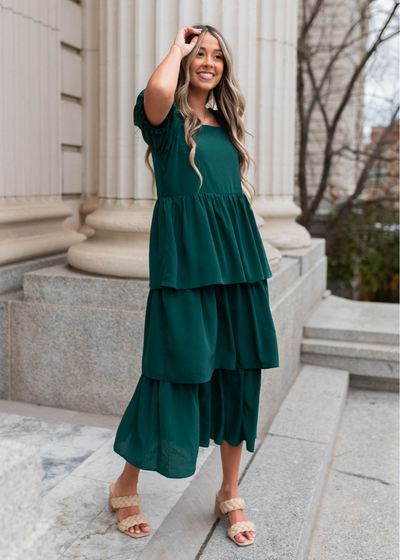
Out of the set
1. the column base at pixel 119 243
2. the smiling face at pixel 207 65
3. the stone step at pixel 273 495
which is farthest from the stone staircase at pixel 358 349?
the smiling face at pixel 207 65

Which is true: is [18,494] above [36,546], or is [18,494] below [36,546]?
above

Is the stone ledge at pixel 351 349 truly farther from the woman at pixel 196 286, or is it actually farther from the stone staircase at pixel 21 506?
the stone staircase at pixel 21 506

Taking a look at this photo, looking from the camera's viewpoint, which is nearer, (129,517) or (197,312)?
(197,312)

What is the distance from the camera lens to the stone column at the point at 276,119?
19.6 ft

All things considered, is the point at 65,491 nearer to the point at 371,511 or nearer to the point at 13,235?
the point at 371,511

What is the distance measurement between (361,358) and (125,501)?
3.38 m

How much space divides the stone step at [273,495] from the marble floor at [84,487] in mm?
79

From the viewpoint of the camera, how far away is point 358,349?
5.48 m

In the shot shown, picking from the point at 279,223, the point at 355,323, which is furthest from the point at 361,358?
the point at 279,223

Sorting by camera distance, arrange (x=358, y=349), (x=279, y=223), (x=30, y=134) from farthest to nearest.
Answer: (x=279, y=223)
(x=358, y=349)
(x=30, y=134)

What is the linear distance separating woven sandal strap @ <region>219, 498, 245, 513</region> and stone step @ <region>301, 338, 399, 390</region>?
3064 millimetres

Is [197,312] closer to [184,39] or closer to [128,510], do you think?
[128,510]

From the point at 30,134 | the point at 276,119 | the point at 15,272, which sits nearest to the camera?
the point at 15,272

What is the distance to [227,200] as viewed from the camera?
99.0 inches
